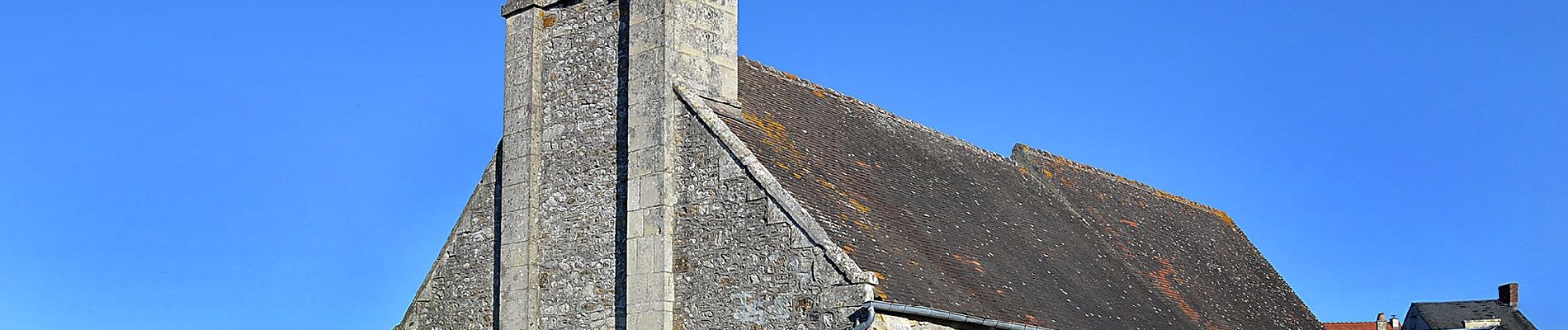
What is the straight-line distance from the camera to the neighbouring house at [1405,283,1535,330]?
49406mm

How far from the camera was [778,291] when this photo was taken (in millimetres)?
13234

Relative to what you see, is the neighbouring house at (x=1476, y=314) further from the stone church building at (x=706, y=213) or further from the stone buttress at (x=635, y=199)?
the stone buttress at (x=635, y=199)

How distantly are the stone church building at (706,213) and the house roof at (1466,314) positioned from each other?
35557 millimetres

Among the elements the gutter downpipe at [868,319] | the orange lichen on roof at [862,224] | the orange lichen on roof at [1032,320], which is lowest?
the gutter downpipe at [868,319]

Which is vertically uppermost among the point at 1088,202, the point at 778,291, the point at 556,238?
the point at 1088,202

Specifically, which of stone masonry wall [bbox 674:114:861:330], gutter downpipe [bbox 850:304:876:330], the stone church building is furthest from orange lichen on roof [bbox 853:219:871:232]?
gutter downpipe [bbox 850:304:876:330]

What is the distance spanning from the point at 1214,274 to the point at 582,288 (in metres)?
11.0

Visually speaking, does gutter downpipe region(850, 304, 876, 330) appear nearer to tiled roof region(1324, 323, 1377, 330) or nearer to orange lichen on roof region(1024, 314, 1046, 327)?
orange lichen on roof region(1024, 314, 1046, 327)

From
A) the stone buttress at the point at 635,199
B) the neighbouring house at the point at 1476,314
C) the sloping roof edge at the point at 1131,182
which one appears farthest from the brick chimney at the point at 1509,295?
the stone buttress at the point at 635,199

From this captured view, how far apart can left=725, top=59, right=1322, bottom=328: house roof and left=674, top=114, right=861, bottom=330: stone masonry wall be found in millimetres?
436

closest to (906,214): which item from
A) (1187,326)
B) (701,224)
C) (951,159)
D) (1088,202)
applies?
(701,224)

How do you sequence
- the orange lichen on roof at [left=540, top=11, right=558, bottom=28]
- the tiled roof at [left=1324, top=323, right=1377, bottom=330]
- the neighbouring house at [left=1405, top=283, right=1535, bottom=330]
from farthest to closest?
the tiled roof at [left=1324, top=323, right=1377, bottom=330]
the neighbouring house at [left=1405, top=283, right=1535, bottom=330]
the orange lichen on roof at [left=540, top=11, right=558, bottom=28]

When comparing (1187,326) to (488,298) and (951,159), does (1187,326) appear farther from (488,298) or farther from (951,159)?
(488,298)

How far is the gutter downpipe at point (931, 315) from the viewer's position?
496 inches
